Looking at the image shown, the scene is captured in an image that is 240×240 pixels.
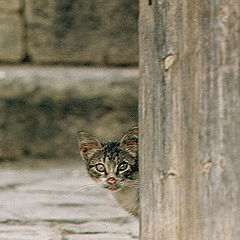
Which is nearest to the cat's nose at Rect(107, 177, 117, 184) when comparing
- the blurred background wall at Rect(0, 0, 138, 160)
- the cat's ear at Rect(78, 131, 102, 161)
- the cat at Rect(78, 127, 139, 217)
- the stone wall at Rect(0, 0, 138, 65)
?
the cat at Rect(78, 127, 139, 217)

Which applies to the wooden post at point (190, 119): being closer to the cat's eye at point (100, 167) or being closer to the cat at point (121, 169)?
the cat at point (121, 169)

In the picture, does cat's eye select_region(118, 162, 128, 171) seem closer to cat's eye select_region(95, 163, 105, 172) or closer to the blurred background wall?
cat's eye select_region(95, 163, 105, 172)

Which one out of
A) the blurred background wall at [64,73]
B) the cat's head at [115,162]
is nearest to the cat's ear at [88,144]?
the cat's head at [115,162]

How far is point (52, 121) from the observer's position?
5.23 meters

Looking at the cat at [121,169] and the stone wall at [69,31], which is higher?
the stone wall at [69,31]

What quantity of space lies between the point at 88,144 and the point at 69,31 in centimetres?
208

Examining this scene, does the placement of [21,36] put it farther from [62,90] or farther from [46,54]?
[62,90]

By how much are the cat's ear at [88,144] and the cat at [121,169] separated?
1cm

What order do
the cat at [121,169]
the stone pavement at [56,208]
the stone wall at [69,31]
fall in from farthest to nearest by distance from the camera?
1. the stone wall at [69,31]
2. the cat at [121,169]
3. the stone pavement at [56,208]

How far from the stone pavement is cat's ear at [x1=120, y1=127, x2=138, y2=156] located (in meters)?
0.30

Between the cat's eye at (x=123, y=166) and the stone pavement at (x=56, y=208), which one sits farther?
the cat's eye at (x=123, y=166)

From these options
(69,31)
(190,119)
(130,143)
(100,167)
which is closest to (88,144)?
(100,167)

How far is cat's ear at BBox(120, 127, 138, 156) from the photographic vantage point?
306 cm

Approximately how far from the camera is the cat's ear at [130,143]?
3.06 m
